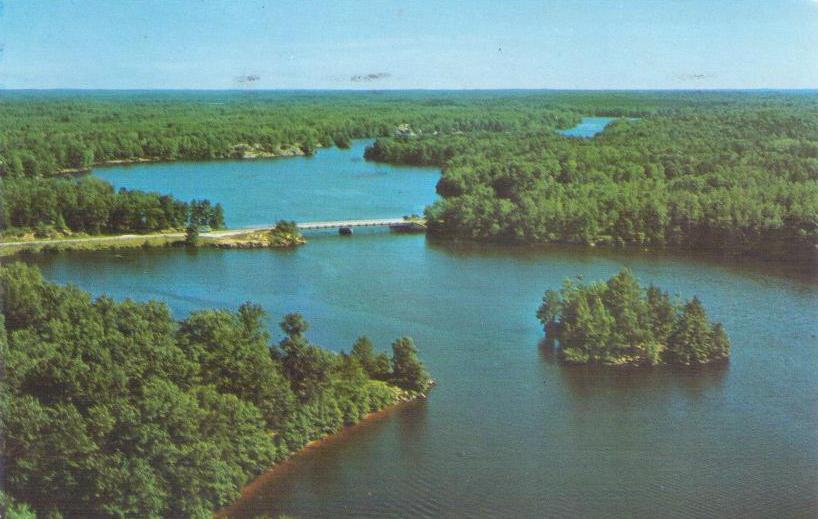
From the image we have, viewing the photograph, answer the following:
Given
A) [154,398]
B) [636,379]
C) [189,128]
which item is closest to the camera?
[154,398]

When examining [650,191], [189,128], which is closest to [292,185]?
[650,191]

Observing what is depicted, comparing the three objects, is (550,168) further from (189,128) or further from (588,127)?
(588,127)

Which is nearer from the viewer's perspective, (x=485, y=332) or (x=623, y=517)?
(x=623, y=517)

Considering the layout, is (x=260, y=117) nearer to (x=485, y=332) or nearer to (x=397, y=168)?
(x=397, y=168)

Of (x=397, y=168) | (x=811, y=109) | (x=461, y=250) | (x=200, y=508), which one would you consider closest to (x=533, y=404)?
(x=200, y=508)

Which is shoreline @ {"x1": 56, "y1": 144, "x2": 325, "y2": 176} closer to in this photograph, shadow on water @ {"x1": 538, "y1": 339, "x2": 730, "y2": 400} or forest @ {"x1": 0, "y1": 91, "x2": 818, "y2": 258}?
forest @ {"x1": 0, "y1": 91, "x2": 818, "y2": 258}

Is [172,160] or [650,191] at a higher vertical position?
[650,191]
